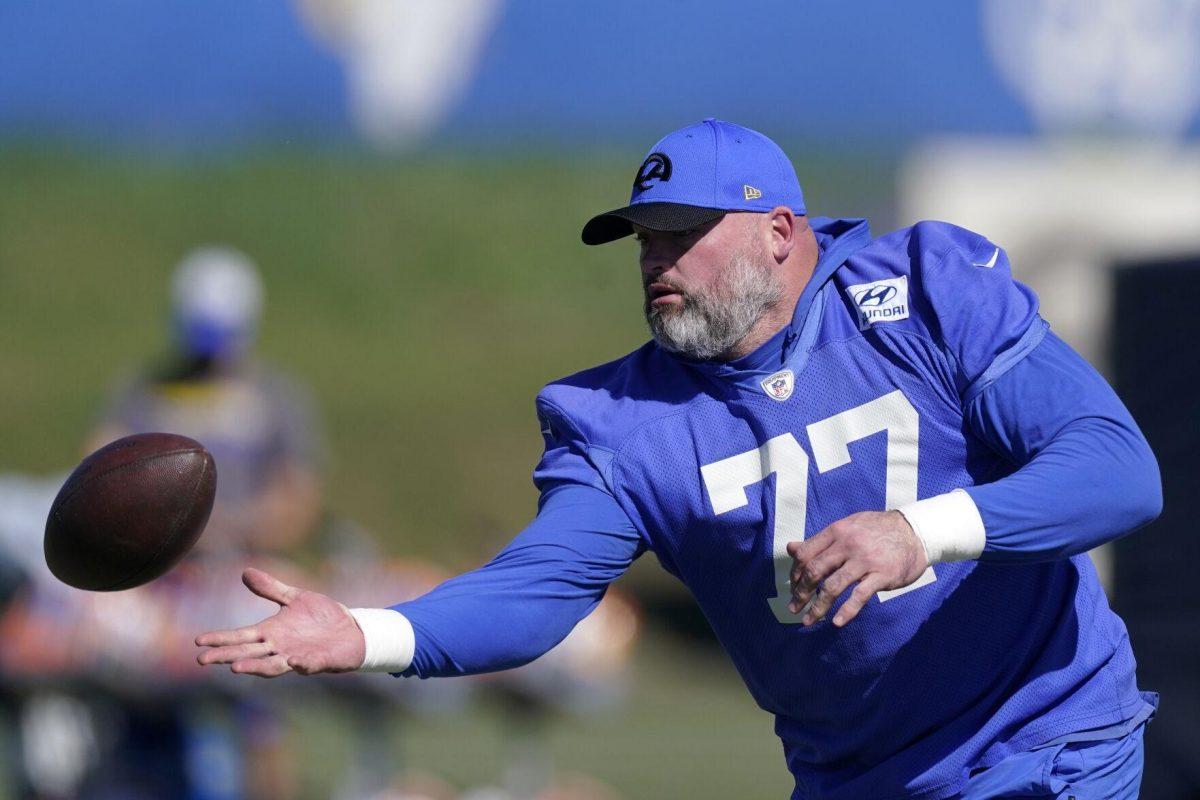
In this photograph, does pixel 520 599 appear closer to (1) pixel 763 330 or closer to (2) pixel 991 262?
(1) pixel 763 330

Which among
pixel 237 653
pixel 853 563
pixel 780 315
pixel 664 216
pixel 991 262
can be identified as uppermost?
pixel 664 216

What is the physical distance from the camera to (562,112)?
1603 cm

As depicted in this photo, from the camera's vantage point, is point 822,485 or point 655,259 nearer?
point 822,485

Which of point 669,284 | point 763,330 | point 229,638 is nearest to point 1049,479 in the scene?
point 763,330

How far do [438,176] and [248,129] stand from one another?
1.88m

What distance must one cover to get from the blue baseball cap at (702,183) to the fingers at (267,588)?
97 cm

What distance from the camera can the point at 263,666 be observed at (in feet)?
9.30

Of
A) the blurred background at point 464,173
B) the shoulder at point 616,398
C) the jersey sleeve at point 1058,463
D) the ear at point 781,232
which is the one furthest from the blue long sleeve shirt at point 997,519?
the blurred background at point 464,173

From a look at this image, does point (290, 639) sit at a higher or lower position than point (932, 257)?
lower

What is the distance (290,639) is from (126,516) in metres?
0.77

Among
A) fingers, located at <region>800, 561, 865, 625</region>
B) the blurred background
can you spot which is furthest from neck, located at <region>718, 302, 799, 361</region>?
the blurred background

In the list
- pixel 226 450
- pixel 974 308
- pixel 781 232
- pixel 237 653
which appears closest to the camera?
pixel 237 653

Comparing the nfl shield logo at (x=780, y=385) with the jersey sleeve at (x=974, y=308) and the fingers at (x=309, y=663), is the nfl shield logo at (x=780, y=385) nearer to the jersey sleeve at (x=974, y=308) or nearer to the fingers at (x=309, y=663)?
the jersey sleeve at (x=974, y=308)

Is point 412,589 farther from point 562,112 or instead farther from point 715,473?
point 562,112
